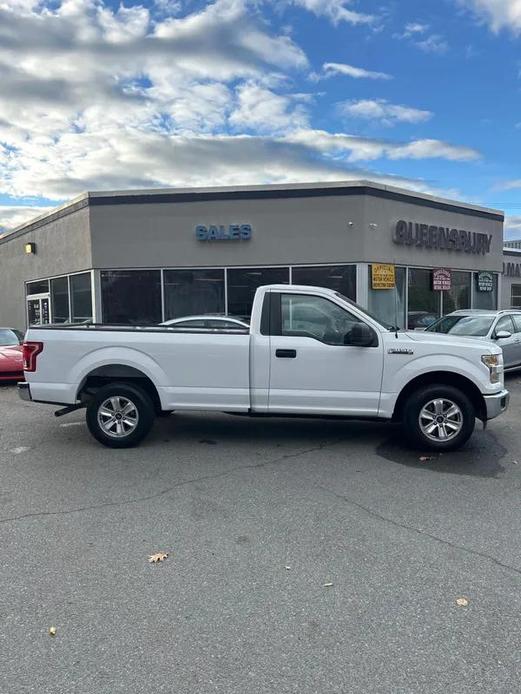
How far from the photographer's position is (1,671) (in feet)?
8.36

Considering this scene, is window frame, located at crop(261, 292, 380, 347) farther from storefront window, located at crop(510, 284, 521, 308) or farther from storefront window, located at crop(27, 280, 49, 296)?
storefront window, located at crop(510, 284, 521, 308)

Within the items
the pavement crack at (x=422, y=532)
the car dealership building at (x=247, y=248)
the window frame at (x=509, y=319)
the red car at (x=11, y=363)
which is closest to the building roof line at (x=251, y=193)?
the car dealership building at (x=247, y=248)

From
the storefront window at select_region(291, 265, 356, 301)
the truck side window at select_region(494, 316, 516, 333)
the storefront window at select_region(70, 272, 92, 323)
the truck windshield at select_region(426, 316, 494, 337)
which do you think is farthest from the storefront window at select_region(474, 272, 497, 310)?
the storefront window at select_region(70, 272, 92, 323)

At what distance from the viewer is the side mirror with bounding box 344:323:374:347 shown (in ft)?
20.1

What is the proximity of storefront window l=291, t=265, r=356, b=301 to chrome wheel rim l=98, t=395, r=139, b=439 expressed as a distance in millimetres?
9107

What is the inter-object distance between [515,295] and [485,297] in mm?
7262

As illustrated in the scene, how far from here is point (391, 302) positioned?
1557 cm

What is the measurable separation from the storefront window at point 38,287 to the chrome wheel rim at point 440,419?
1630 centimetres

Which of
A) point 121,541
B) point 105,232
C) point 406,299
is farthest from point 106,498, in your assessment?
point 406,299

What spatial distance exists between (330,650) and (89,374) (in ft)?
15.3

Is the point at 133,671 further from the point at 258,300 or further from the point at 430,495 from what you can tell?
the point at 258,300

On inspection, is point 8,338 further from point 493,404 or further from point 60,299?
point 493,404

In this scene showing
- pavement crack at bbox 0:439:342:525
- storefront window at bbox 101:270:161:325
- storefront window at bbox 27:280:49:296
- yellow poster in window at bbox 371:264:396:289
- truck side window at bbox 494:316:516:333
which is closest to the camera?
pavement crack at bbox 0:439:342:525

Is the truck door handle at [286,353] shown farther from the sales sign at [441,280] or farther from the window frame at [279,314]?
the sales sign at [441,280]
